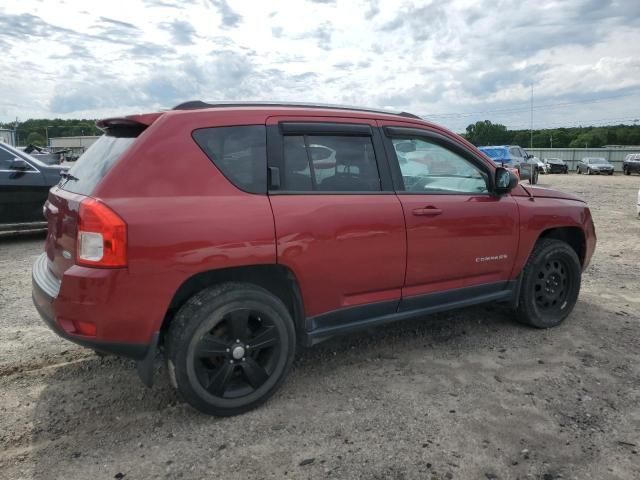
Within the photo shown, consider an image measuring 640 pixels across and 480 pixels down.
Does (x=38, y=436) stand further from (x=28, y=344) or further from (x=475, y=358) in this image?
(x=475, y=358)

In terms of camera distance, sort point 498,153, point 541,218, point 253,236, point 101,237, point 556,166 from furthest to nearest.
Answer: point 556,166 → point 498,153 → point 541,218 → point 253,236 → point 101,237

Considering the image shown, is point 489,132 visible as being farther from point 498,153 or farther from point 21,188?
point 21,188

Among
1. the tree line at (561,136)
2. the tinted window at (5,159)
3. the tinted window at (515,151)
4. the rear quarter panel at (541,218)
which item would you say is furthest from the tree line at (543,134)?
the rear quarter panel at (541,218)

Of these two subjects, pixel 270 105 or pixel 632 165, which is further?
pixel 632 165

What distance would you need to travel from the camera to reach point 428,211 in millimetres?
3625

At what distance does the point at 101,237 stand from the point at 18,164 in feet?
21.5

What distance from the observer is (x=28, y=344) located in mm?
4113

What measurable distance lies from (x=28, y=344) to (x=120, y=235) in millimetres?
2178

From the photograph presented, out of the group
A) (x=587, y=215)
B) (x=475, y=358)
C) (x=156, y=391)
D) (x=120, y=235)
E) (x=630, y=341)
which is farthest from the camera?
(x=587, y=215)

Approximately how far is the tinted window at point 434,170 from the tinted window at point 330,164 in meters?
0.28

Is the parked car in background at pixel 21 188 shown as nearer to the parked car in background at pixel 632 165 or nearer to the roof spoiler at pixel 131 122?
the roof spoiler at pixel 131 122

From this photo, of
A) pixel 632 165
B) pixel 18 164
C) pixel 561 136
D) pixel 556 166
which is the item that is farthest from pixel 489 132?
pixel 18 164

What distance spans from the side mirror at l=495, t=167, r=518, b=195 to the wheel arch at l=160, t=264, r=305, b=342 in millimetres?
1893

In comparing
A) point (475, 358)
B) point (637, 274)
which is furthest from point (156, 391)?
point (637, 274)
